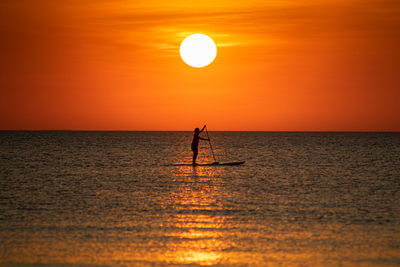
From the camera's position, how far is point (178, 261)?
11680 mm

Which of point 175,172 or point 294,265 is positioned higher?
point 175,172

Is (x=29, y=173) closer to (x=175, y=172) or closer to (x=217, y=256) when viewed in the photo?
(x=175, y=172)

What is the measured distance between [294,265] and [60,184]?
770 inches

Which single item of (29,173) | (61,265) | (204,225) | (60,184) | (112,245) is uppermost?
(29,173)

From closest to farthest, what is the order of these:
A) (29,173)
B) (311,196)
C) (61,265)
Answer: (61,265), (311,196), (29,173)

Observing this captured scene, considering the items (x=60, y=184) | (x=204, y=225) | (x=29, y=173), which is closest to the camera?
(x=204, y=225)

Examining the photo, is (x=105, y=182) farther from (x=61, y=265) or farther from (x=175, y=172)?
(x=61, y=265)

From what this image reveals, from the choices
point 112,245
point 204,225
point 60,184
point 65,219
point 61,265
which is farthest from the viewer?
point 60,184

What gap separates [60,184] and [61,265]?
57.7 feet

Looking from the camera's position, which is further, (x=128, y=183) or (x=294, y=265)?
(x=128, y=183)

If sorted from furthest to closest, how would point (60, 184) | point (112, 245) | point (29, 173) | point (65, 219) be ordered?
point (29, 173), point (60, 184), point (65, 219), point (112, 245)

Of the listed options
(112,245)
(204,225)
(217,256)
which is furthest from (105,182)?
(217,256)

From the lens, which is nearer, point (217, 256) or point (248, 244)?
point (217, 256)

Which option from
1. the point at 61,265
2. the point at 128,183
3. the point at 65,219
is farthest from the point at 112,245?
the point at 128,183
